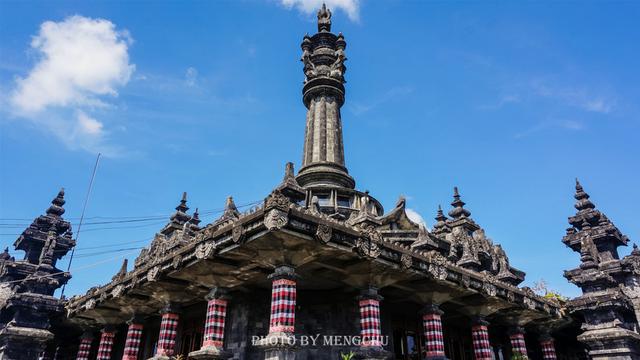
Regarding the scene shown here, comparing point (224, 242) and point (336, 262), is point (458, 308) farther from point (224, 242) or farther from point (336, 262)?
point (224, 242)

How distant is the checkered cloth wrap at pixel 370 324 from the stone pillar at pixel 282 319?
3.64m

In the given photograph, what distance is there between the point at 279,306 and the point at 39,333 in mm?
21718

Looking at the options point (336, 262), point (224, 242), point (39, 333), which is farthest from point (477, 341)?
point (39, 333)

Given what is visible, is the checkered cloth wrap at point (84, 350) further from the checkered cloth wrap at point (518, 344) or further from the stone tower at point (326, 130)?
the checkered cloth wrap at point (518, 344)

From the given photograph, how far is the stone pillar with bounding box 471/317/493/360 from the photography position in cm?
2448

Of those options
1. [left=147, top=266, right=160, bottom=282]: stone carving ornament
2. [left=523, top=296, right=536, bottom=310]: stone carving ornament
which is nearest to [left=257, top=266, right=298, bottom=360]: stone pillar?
[left=147, top=266, right=160, bottom=282]: stone carving ornament

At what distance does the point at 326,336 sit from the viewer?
2206cm

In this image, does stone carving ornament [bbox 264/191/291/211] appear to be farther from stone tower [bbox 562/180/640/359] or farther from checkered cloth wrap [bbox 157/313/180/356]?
stone tower [bbox 562/180/640/359]

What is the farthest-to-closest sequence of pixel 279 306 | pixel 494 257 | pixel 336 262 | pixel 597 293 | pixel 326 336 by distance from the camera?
pixel 494 257, pixel 597 293, pixel 326 336, pixel 336 262, pixel 279 306

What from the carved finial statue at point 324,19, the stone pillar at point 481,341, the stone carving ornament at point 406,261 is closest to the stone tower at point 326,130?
the carved finial statue at point 324,19

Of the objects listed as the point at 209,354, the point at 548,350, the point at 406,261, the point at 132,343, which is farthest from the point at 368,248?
the point at 548,350

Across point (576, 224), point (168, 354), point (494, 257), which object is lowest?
point (168, 354)

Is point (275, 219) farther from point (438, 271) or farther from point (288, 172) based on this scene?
point (438, 271)

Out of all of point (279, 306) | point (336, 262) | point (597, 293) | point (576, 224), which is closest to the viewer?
point (279, 306)
